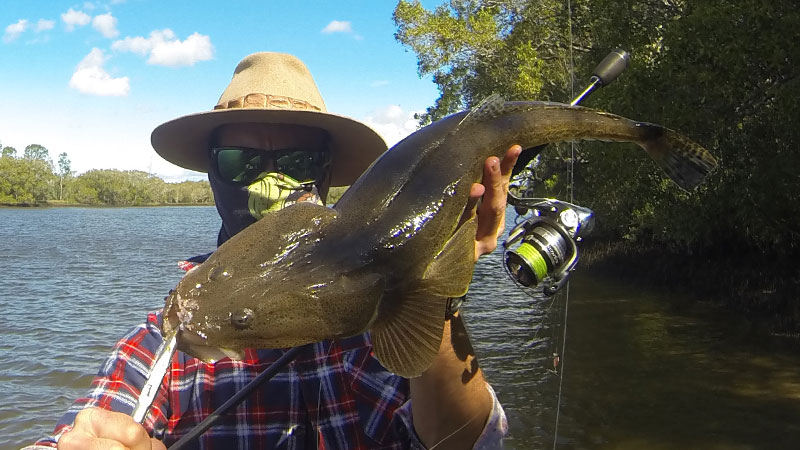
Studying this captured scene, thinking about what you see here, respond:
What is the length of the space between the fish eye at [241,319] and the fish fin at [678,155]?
232 centimetres

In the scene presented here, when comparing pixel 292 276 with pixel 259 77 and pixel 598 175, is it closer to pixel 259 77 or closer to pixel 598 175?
pixel 259 77

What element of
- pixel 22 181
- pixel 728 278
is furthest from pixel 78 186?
pixel 728 278

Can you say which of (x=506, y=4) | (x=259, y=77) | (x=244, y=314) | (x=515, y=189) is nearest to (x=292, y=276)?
(x=244, y=314)

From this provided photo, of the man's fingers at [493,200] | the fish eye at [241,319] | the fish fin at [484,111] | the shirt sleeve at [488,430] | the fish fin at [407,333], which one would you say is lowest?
the shirt sleeve at [488,430]

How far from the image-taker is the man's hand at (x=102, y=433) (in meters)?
1.76

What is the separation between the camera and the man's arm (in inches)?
96.1

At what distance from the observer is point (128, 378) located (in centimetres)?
269

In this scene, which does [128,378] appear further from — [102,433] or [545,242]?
[545,242]

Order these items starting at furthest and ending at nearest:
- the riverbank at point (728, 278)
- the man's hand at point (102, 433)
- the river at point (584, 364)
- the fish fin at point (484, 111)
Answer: the riverbank at point (728, 278)
the river at point (584, 364)
the fish fin at point (484, 111)
the man's hand at point (102, 433)

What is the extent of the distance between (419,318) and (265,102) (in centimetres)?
182

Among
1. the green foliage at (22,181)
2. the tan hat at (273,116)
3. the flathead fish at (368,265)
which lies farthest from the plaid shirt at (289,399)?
the green foliage at (22,181)

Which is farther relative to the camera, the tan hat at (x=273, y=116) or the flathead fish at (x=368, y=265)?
the tan hat at (x=273, y=116)

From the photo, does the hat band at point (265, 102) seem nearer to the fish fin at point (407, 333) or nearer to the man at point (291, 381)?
the man at point (291, 381)

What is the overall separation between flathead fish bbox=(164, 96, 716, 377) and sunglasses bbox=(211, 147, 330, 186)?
113 centimetres
